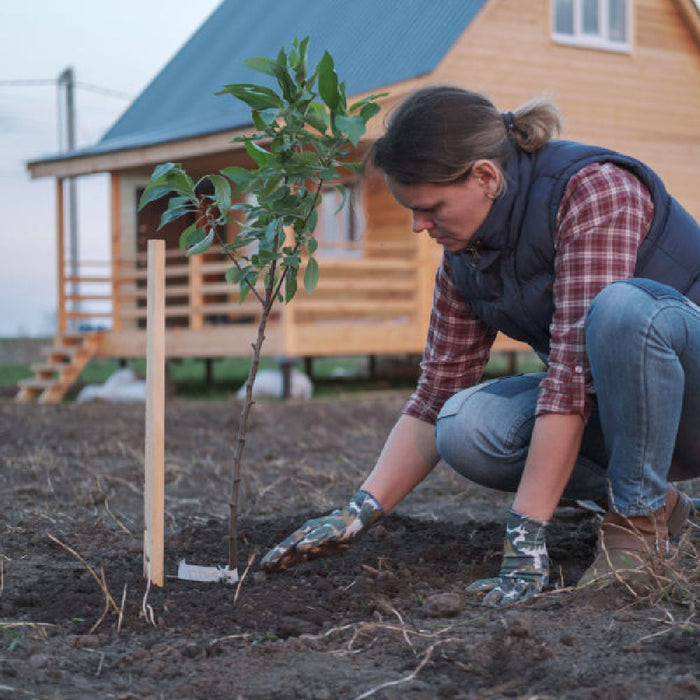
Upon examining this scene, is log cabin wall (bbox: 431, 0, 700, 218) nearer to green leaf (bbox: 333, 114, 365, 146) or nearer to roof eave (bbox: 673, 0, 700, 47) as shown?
roof eave (bbox: 673, 0, 700, 47)

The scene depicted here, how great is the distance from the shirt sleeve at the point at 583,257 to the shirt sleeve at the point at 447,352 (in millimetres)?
456

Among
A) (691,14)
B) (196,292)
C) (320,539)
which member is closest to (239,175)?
(320,539)

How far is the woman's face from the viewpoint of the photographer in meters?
2.34

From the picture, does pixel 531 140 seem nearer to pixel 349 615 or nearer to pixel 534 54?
pixel 349 615

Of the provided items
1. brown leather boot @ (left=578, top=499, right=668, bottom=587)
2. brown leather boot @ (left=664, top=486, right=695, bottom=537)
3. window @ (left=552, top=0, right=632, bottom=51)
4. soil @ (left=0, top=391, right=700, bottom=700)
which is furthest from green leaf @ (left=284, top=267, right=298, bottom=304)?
window @ (left=552, top=0, right=632, bottom=51)

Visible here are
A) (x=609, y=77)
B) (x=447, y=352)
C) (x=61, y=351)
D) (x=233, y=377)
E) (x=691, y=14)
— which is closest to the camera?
(x=447, y=352)

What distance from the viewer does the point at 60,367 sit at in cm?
1046

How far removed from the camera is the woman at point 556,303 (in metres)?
2.30

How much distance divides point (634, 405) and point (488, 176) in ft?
2.18

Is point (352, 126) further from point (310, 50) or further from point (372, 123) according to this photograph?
point (310, 50)

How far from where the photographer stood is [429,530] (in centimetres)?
311

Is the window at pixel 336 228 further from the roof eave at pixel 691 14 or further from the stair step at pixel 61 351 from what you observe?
the roof eave at pixel 691 14

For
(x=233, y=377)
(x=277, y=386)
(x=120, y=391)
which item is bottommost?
(x=233, y=377)

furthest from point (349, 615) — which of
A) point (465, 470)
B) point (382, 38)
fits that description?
point (382, 38)
